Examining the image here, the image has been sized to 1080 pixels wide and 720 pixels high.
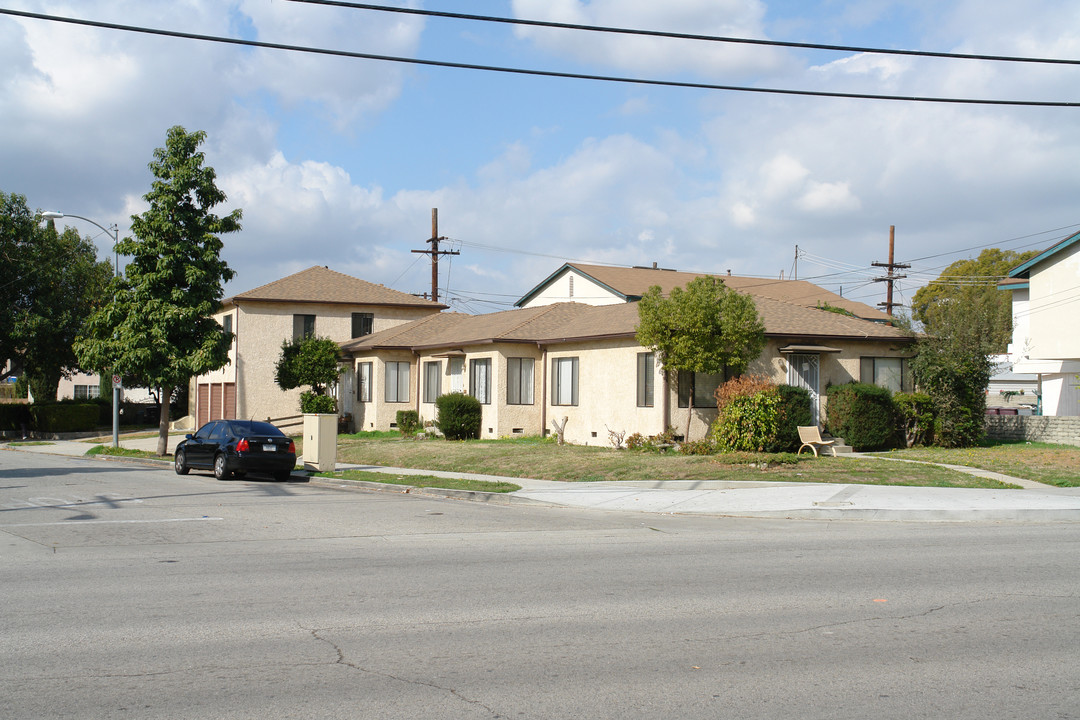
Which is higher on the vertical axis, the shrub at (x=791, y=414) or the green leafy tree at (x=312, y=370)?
the green leafy tree at (x=312, y=370)

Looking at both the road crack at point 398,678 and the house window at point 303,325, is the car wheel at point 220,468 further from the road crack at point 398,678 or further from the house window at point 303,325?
the house window at point 303,325

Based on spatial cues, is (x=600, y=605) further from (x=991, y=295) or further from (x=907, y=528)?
(x=991, y=295)

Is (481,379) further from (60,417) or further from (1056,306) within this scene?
(60,417)

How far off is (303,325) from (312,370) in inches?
247

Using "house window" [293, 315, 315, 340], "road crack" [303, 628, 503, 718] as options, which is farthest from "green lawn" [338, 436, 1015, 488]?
"house window" [293, 315, 315, 340]

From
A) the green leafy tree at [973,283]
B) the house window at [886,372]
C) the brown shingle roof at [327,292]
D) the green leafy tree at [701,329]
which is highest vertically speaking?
the green leafy tree at [973,283]

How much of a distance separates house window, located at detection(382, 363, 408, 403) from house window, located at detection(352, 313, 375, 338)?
661 centimetres

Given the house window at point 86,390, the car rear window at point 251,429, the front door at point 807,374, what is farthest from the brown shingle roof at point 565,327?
the house window at point 86,390

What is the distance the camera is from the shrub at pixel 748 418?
22516 millimetres

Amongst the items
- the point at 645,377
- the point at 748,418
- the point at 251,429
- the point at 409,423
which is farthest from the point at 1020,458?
the point at 409,423

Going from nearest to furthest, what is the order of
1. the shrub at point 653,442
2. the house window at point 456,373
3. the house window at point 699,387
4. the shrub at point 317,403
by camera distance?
the shrub at point 653,442, the house window at point 699,387, the house window at point 456,373, the shrub at point 317,403

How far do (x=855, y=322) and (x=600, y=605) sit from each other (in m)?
23.1

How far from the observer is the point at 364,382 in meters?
37.5

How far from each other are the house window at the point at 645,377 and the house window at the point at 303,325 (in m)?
19.7
